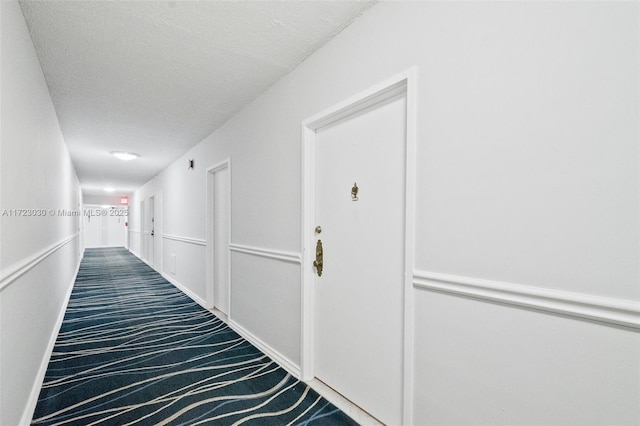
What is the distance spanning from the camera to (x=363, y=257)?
1840 millimetres

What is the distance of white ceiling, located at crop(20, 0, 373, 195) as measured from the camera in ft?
5.51

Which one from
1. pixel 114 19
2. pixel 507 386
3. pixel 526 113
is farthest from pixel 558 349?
pixel 114 19

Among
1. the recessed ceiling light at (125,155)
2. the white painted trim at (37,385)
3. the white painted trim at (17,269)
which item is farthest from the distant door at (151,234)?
the white painted trim at (17,269)

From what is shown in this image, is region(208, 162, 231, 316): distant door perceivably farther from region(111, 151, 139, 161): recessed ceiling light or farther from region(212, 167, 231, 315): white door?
region(111, 151, 139, 161): recessed ceiling light

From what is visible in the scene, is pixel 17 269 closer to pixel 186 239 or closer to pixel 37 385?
pixel 37 385

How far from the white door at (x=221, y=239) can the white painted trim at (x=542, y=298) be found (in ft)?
9.78

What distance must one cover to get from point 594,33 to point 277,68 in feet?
6.35

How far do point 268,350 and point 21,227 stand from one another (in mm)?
1940

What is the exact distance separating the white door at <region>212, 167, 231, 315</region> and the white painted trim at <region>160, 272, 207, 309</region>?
291 mm

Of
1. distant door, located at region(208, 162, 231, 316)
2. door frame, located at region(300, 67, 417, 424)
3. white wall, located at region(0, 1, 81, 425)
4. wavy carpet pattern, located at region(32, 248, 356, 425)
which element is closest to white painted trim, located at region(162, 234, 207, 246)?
distant door, located at region(208, 162, 231, 316)

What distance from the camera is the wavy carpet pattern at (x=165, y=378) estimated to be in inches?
71.9

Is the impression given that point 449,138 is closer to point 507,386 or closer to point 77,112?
point 507,386

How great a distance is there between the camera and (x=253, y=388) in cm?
214

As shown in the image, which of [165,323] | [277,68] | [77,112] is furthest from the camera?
[165,323]
